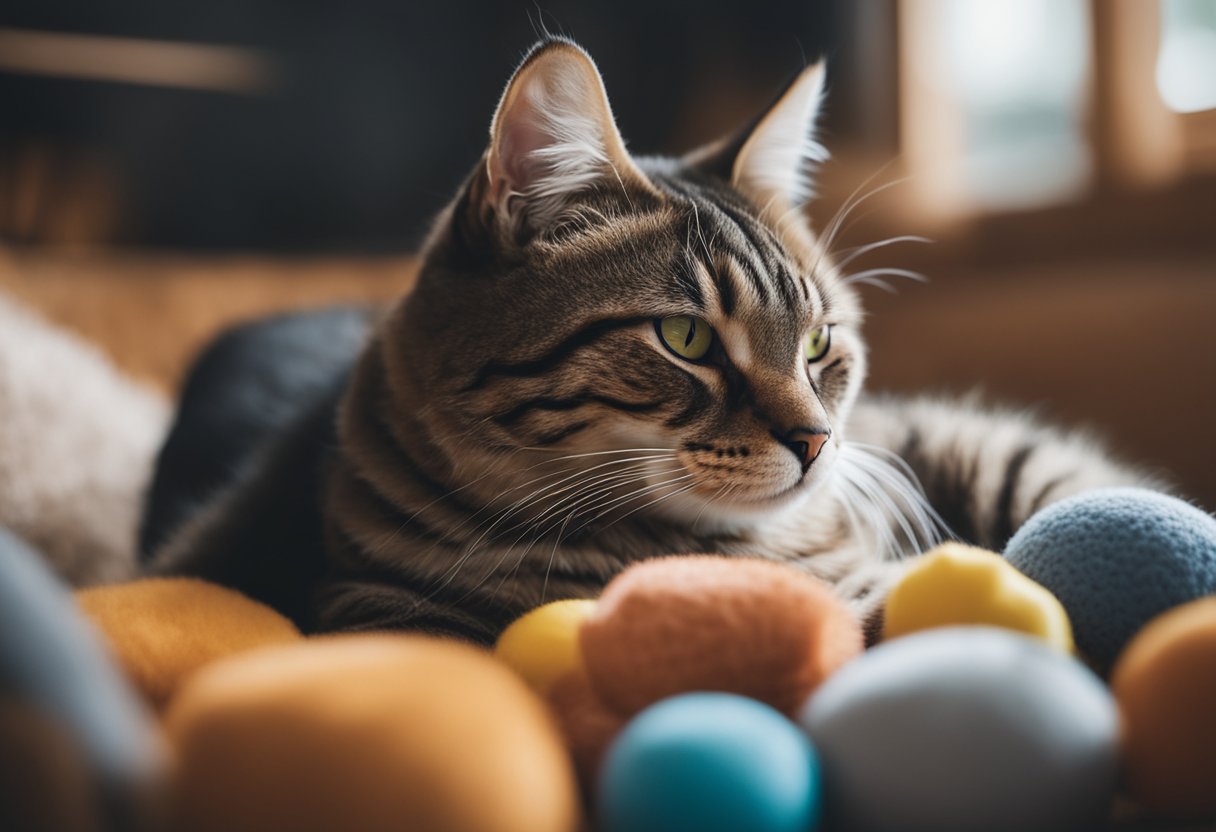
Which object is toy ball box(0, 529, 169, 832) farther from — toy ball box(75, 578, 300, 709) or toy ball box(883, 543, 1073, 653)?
toy ball box(883, 543, 1073, 653)

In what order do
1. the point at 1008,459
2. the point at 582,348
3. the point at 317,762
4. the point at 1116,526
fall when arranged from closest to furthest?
the point at 317,762, the point at 1116,526, the point at 582,348, the point at 1008,459

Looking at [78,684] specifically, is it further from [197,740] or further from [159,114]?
[159,114]

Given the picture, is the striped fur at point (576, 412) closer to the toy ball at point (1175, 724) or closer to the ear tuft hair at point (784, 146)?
the ear tuft hair at point (784, 146)

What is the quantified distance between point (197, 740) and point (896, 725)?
0.35 metres

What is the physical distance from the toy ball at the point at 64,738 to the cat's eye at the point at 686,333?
1.77 ft

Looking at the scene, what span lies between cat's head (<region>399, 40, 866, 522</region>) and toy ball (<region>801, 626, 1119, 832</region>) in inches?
13.5

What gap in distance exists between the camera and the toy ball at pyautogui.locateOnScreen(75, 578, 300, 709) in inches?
27.0

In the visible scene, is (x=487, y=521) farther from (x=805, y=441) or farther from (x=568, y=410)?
(x=805, y=441)

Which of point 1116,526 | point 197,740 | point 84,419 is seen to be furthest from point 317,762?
point 84,419

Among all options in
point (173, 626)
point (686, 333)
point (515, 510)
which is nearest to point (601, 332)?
point (686, 333)

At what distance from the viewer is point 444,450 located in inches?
36.1

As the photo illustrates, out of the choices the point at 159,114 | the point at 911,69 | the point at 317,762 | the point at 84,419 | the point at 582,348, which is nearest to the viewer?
the point at 317,762

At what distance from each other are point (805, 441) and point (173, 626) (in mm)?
544

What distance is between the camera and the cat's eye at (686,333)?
2.92 ft
